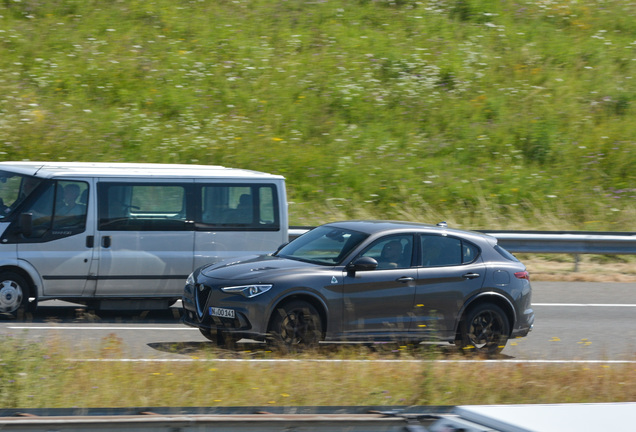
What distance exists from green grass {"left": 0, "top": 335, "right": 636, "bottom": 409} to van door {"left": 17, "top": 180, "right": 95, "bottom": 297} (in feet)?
8.88

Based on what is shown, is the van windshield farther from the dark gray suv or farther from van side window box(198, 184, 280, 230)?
the dark gray suv

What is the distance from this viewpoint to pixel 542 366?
8.48 m

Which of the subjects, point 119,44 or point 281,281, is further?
point 119,44

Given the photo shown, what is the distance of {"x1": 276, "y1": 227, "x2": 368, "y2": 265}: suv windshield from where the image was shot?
9516 millimetres

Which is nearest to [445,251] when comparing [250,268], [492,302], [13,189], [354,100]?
[492,302]

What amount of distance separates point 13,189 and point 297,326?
4.41 meters

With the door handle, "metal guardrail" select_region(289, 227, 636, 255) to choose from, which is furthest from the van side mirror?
"metal guardrail" select_region(289, 227, 636, 255)

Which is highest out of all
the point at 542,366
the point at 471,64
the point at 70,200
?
the point at 471,64

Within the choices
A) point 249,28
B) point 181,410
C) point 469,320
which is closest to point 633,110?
point 249,28

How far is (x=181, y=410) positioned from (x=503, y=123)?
1829 centimetres

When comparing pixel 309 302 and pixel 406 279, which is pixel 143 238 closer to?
pixel 309 302

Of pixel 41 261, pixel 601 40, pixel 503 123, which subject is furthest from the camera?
pixel 601 40

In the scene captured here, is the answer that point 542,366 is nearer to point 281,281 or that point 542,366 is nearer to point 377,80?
point 281,281

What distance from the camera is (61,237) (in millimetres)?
10836
